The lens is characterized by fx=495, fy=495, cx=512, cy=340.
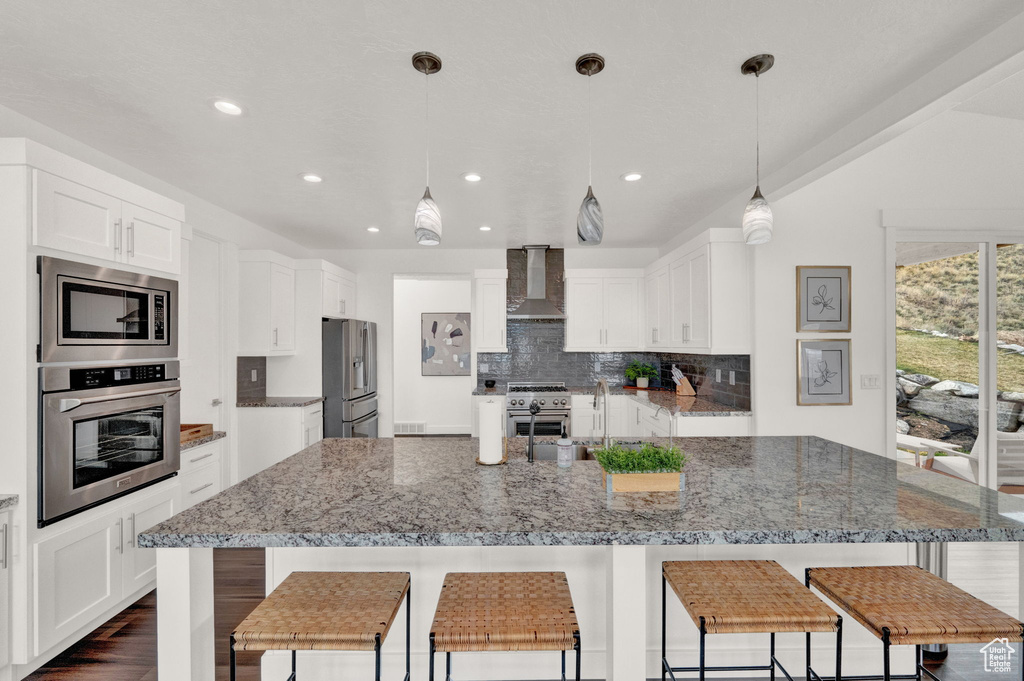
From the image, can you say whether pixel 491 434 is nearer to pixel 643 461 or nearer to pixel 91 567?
pixel 643 461

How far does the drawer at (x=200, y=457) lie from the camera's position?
9.87 ft

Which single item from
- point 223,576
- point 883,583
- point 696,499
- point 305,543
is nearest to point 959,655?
point 883,583

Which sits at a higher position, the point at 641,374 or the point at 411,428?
the point at 641,374

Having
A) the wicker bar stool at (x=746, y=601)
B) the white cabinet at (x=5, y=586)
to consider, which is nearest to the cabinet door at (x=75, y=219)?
the white cabinet at (x=5, y=586)

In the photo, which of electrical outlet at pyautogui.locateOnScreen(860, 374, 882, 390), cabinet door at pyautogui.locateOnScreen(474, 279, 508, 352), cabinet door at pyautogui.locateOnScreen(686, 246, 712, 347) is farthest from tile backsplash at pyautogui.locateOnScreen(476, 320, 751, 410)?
electrical outlet at pyautogui.locateOnScreen(860, 374, 882, 390)

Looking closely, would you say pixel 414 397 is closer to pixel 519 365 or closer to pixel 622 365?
pixel 519 365

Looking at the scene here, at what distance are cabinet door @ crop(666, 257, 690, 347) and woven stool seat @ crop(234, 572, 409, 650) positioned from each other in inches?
129

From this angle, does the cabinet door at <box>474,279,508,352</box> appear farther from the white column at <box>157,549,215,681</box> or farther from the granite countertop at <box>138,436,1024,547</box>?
→ the white column at <box>157,549,215,681</box>

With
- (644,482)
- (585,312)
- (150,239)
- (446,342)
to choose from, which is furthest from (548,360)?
(644,482)

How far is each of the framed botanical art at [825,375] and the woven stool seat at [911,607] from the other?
2053mm

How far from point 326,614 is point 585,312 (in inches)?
175

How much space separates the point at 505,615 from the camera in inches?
51.6

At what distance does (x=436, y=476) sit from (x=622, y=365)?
4.37m

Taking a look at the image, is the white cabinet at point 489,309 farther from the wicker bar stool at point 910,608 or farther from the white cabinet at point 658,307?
the wicker bar stool at point 910,608
